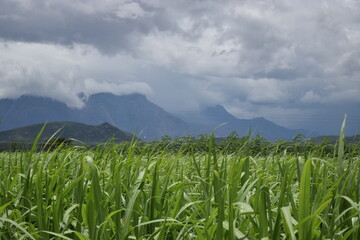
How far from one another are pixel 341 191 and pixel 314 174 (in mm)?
531

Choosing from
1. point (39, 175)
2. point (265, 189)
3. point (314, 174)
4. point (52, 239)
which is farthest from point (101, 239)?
point (314, 174)

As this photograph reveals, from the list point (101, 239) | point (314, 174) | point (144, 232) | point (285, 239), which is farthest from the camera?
point (314, 174)

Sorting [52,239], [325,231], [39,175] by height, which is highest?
[39,175]

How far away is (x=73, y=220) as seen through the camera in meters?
2.49

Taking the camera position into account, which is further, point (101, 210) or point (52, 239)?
point (52, 239)

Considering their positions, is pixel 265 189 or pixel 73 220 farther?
pixel 73 220

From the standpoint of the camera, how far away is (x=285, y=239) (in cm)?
190

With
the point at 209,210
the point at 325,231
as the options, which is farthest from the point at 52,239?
the point at 325,231

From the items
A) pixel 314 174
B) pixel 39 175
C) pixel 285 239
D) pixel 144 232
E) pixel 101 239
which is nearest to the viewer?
pixel 285 239

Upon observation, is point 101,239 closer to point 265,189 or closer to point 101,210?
point 101,210

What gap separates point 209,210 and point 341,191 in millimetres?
749

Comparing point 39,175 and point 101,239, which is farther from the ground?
point 39,175

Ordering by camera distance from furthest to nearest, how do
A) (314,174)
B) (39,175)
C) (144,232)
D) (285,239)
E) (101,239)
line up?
(314,174), (39,175), (144,232), (101,239), (285,239)

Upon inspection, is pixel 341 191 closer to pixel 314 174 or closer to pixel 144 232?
pixel 314 174
